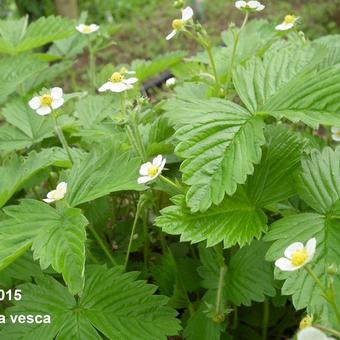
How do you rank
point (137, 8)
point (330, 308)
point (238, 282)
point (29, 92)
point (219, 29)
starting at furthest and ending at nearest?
point (137, 8), point (219, 29), point (29, 92), point (238, 282), point (330, 308)

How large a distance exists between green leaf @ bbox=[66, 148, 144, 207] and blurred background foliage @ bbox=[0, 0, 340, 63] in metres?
3.04

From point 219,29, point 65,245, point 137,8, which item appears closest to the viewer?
point 65,245

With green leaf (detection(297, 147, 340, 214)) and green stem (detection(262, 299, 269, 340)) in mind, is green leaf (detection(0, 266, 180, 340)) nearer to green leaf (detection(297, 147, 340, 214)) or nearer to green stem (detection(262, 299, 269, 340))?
green stem (detection(262, 299, 269, 340))

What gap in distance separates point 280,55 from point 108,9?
4.52 m

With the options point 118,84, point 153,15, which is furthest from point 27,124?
point 153,15

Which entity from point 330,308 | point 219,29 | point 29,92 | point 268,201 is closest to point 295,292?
point 330,308

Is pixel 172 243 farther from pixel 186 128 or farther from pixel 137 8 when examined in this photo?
pixel 137 8

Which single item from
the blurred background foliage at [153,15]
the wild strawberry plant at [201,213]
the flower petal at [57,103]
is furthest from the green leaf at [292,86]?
the blurred background foliage at [153,15]

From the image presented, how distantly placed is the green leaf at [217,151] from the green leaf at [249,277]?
0.23 m

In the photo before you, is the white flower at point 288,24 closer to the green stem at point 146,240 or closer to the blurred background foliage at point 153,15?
the green stem at point 146,240

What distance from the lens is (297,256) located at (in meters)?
0.81

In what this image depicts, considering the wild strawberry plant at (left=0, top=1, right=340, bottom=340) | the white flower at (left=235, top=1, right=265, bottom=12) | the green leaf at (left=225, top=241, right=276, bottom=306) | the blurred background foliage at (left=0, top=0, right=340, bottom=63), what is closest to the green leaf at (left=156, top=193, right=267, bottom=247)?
the wild strawberry plant at (left=0, top=1, right=340, bottom=340)

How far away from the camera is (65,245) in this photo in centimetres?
105

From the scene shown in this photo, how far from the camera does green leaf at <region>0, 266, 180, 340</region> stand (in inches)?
43.3
